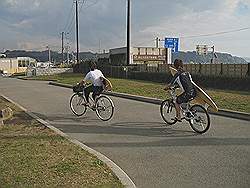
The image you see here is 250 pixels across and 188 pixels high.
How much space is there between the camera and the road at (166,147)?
5.67m

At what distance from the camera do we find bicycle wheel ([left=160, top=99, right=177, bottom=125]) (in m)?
10.1

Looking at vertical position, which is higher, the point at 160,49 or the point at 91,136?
the point at 160,49

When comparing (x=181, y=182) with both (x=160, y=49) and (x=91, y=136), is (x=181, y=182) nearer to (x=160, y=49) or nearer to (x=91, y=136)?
(x=91, y=136)

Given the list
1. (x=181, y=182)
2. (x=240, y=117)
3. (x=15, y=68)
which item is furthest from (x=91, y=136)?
(x=15, y=68)

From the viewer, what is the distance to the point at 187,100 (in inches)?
370

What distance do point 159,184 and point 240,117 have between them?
6.49 meters

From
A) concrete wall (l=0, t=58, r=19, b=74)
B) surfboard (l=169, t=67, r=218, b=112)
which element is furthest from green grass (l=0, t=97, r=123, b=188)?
concrete wall (l=0, t=58, r=19, b=74)

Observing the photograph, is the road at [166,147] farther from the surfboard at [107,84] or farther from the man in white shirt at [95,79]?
the surfboard at [107,84]

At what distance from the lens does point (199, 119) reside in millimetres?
9047

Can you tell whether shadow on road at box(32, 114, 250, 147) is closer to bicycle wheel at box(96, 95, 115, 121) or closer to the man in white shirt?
bicycle wheel at box(96, 95, 115, 121)

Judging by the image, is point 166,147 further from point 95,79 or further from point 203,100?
point 95,79

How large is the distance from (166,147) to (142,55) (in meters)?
51.0

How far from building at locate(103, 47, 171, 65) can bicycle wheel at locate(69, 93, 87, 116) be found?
44.3m

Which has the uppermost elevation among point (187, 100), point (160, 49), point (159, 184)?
point (160, 49)
